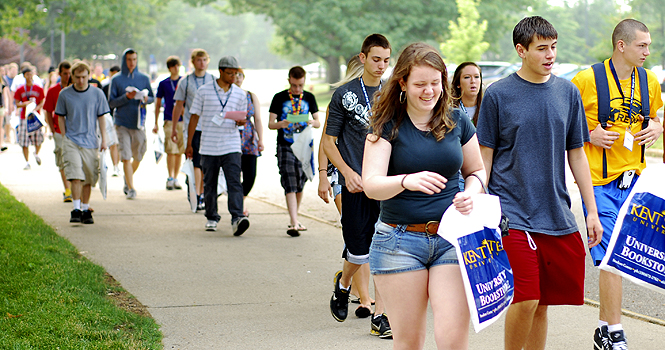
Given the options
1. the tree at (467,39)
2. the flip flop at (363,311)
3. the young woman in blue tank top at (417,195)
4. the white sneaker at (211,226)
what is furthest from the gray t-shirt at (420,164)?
the tree at (467,39)

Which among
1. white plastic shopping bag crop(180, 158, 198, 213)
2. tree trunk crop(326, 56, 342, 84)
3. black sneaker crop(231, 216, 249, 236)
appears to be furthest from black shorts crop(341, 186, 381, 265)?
tree trunk crop(326, 56, 342, 84)

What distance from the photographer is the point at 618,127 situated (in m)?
4.83

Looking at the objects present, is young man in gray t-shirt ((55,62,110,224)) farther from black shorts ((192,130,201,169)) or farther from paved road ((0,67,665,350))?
black shorts ((192,130,201,169))

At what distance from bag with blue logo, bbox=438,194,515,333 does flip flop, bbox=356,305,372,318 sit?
2.29 meters

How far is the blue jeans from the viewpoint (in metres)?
8.48

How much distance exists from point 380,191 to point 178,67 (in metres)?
8.51

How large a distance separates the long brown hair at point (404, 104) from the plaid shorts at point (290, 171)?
500 cm

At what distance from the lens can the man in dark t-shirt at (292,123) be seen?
824cm

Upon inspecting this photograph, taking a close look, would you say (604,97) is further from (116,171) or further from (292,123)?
(116,171)

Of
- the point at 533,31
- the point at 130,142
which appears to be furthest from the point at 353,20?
the point at 533,31

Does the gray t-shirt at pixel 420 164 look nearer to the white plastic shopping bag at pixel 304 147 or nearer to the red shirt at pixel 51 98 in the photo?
the white plastic shopping bag at pixel 304 147

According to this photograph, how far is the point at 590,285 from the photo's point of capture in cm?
655

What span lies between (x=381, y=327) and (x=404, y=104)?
6.65 ft

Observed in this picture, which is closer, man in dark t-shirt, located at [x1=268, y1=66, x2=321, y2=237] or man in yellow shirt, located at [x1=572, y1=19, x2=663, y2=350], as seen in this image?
man in yellow shirt, located at [x1=572, y1=19, x2=663, y2=350]
